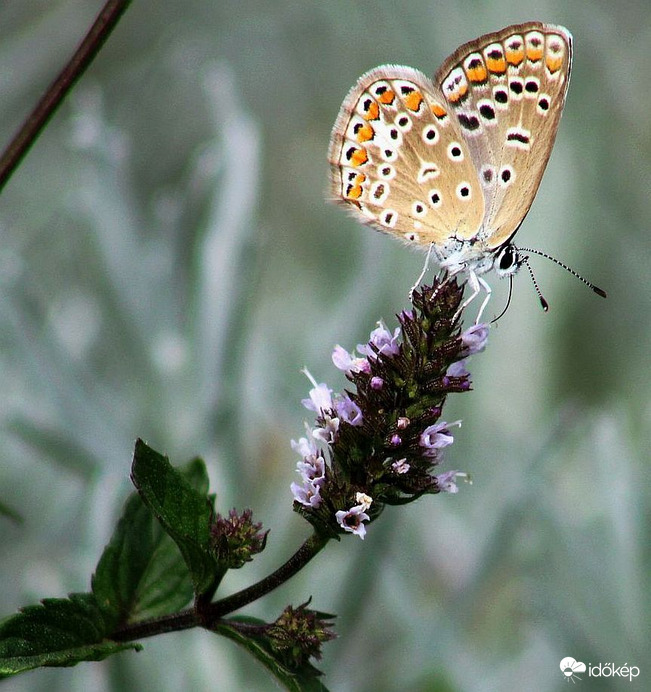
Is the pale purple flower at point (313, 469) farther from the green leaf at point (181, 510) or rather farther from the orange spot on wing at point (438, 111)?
the orange spot on wing at point (438, 111)

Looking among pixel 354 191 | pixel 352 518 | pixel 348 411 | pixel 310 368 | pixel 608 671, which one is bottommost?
pixel 352 518

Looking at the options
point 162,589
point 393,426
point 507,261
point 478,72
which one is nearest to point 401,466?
point 393,426

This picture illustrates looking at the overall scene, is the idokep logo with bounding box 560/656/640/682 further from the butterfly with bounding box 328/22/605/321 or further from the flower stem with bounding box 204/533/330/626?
the flower stem with bounding box 204/533/330/626

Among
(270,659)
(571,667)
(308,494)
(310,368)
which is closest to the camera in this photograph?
(270,659)

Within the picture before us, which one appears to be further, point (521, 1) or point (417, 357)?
point (521, 1)

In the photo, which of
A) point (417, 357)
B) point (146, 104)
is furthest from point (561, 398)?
point (417, 357)

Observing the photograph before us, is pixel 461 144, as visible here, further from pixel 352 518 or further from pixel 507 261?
pixel 352 518

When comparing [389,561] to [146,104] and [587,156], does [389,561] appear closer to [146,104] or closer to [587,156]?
[587,156]
